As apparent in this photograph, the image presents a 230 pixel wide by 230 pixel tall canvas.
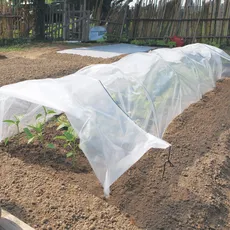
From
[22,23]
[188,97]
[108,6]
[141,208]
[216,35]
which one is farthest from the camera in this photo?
[108,6]

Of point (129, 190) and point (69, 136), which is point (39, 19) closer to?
point (69, 136)

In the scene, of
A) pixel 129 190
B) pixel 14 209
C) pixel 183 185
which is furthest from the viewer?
pixel 183 185

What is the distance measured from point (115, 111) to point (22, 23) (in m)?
11.2

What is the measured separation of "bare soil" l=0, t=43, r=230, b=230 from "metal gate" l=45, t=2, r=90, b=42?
10.5 metres

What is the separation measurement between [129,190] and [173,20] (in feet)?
34.8

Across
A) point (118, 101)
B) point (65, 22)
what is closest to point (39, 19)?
point (65, 22)

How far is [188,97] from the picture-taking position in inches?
195

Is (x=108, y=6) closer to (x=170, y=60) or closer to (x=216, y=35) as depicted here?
(x=216, y=35)

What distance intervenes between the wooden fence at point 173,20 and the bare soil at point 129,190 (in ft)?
28.8

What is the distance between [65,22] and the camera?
44.1ft

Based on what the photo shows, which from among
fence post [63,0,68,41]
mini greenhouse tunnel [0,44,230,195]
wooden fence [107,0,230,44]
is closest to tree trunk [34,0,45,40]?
fence post [63,0,68,41]

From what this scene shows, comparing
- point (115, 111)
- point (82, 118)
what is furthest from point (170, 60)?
point (82, 118)

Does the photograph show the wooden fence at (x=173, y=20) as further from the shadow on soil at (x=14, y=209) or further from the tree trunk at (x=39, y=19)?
A: the shadow on soil at (x=14, y=209)

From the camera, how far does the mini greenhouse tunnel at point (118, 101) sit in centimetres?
246
